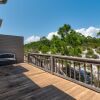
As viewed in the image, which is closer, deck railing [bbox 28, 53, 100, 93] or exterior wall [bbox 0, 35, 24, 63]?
deck railing [bbox 28, 53, 100, 93]

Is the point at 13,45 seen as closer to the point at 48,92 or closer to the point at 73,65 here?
the point at 73,65

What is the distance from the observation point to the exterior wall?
24.1 ft

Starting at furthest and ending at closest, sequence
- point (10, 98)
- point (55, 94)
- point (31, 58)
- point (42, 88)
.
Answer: point (31, 58) < point (42, 88) < point (55, 94) < point (10, 98)

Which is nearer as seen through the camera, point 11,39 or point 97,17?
point 11,39

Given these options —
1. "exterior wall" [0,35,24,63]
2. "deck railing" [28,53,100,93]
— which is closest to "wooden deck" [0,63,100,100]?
"deck railing" [28,53,100,93]

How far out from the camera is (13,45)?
7711mm

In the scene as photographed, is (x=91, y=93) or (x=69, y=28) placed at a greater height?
(x=69, y=28)

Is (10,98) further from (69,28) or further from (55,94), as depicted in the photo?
(69,28)

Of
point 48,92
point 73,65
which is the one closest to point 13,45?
point 73,65

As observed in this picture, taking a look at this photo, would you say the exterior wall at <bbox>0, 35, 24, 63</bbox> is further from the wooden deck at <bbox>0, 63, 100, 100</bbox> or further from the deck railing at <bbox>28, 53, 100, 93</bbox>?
the wooden deck at <bbox>0, 63, 100, 100</bbox>

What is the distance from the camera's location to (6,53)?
7355 mm

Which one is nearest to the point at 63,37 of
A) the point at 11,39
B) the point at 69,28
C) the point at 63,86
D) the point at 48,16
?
the point at 69,28

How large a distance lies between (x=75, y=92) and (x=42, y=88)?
824mm

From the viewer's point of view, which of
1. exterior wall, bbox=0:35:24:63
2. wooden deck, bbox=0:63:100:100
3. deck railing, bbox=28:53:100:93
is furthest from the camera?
exterior wall, bbox=0:35:24:63
